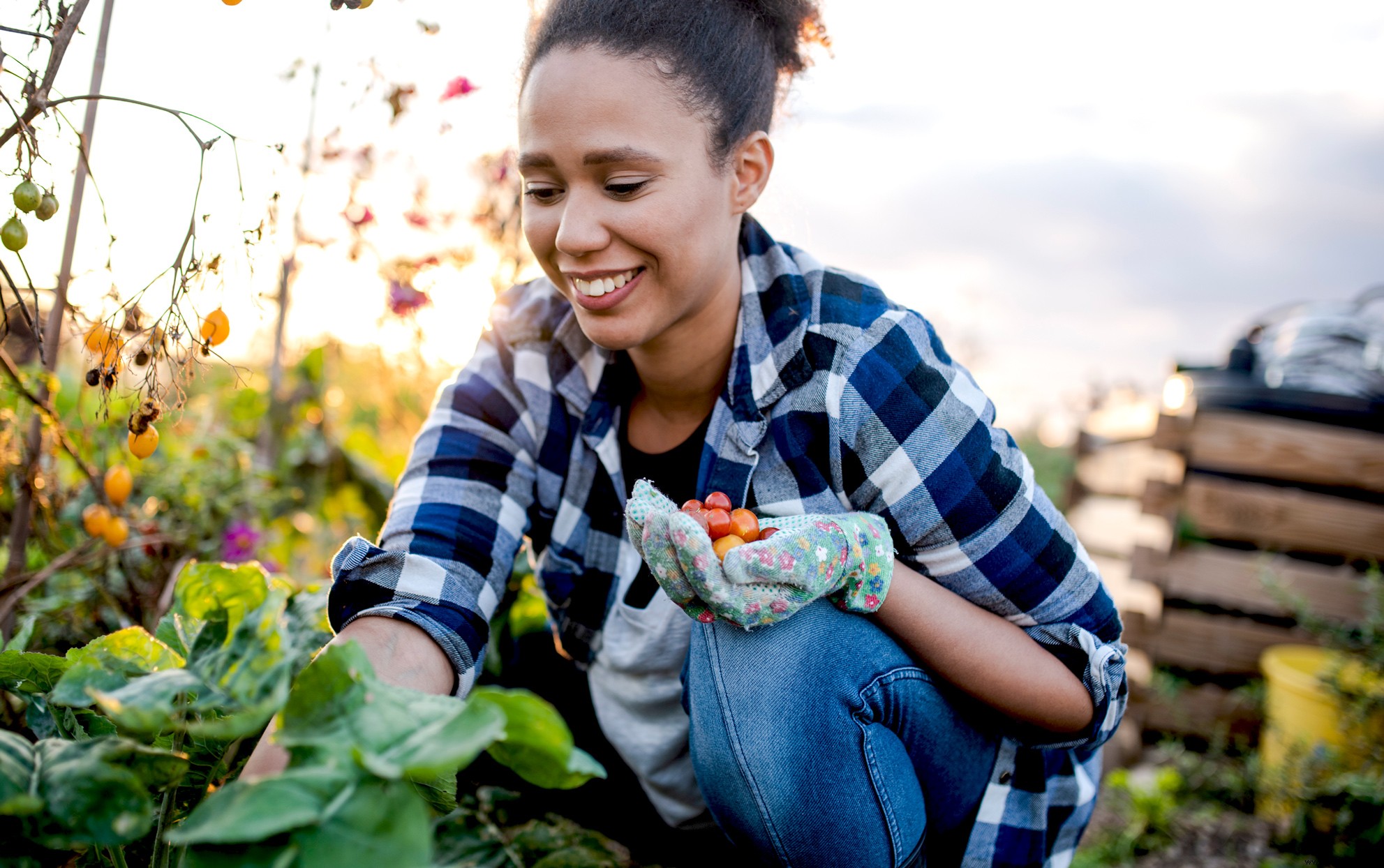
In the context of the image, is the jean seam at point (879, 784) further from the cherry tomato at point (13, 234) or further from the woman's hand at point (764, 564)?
the cherry tomato at point (13, 234)

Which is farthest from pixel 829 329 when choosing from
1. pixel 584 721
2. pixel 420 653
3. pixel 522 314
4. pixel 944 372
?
pixel 584 721

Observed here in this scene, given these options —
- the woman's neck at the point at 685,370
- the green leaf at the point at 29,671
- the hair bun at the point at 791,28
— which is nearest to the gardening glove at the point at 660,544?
the woman's neck at the point at 685,370

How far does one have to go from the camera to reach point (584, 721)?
5.18 feet

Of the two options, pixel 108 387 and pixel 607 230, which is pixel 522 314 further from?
pixel 108 387

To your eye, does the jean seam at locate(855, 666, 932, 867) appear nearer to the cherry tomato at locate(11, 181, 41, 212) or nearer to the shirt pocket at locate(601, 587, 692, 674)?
the shirt pocket at locate(601, 587, 692, 674)

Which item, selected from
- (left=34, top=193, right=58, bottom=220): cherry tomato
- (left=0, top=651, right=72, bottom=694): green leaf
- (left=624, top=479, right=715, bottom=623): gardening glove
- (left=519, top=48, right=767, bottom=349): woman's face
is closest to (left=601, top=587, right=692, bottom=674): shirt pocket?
(left=624, top=479, right=715, bottom=623): gardening glove

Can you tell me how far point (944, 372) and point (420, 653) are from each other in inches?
31.4

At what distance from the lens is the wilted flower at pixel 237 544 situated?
1901mm

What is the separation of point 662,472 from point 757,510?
0.20 m

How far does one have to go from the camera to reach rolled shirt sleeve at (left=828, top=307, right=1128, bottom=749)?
3.94ft

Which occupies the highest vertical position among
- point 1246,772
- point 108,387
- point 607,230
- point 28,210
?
point 607,230

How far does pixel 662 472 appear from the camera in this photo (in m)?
1.44

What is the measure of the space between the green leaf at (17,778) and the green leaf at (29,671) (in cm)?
15

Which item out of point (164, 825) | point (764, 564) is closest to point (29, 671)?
point (164, 825)
